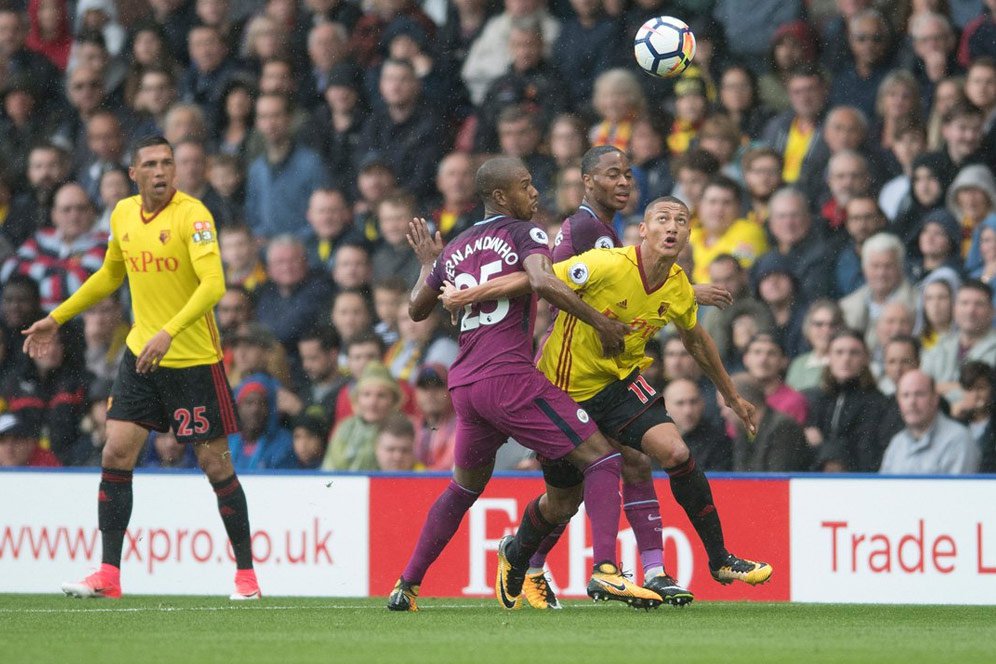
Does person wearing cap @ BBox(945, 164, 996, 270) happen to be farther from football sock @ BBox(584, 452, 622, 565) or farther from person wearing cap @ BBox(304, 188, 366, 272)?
football sock @ BBox(584, 452, 622, 565)

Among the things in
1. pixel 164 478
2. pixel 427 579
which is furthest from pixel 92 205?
pixel 427 579

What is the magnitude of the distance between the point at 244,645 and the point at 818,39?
28.7 feet

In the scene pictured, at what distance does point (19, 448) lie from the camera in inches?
516

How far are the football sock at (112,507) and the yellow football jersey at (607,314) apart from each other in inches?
97.2

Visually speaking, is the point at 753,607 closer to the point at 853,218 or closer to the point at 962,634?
the point at 962,634

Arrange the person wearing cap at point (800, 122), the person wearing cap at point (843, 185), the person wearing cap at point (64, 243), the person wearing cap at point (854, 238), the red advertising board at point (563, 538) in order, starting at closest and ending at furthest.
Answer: the red advertising board at point (563, 538), the person wearing cap at point (854, 238), the person wearing cap at point (843, 185), the person wearing cap at point (800, 122), the person wearing cap at point (64, 243)

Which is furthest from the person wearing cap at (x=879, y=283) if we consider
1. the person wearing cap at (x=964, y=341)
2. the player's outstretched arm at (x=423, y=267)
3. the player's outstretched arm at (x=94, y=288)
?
the player's outstretched arm at (x=94, y=288)

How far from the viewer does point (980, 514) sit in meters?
10.3

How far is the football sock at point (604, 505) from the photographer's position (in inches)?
318

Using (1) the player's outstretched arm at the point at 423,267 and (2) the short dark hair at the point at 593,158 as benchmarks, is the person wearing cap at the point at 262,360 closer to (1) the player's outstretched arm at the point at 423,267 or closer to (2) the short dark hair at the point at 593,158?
(1) the player's outstretched arm at the point at 423,267

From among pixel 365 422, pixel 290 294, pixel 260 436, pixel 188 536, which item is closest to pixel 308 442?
pixel 260 436

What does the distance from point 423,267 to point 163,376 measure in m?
1.70

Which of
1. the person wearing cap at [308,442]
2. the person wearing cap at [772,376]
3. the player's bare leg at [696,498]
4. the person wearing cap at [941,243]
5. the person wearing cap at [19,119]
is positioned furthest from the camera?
the person wearing cap at [19,119]

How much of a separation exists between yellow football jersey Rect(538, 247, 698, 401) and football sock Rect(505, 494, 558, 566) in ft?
2.07
